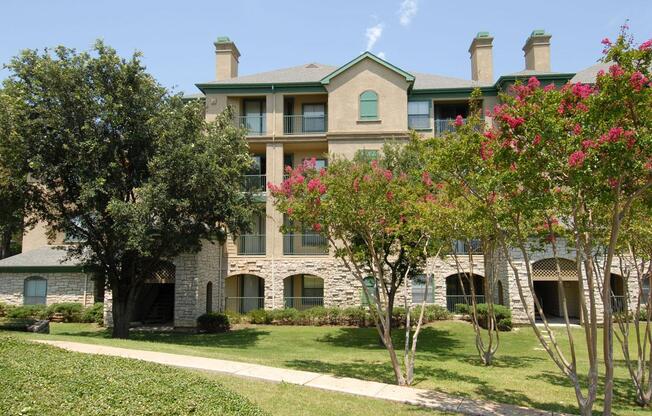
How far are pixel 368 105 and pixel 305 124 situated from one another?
3813 mm

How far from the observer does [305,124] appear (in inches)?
1110

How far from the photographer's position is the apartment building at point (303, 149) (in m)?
26.1

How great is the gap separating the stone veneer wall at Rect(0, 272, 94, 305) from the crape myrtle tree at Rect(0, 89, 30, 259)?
9250 mm

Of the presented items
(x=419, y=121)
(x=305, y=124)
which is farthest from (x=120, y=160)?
(x=419, y=121)

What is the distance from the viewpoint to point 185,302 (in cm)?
2375

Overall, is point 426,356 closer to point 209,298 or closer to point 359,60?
point 209,298

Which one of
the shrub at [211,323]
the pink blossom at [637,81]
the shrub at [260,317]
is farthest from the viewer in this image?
the shrub at [260,317]

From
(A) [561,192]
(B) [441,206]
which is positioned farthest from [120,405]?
(B) [441,206]

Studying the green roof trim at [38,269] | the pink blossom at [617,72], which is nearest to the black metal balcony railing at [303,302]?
the green roof trim at [38,269]

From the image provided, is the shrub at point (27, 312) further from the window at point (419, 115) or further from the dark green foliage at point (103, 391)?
the window at point (419, 115)

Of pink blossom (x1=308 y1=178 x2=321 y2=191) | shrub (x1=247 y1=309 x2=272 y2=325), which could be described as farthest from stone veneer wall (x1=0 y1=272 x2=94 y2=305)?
pink blossom (x1=308 y1=178 x2=321 y2=191)

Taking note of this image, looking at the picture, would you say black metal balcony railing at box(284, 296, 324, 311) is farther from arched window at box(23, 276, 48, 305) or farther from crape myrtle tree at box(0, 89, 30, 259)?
crape myrtle tree at box(0, 89, 30, 259)

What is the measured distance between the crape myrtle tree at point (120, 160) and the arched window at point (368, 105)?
8.82m

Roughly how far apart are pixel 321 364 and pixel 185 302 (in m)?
12.2
